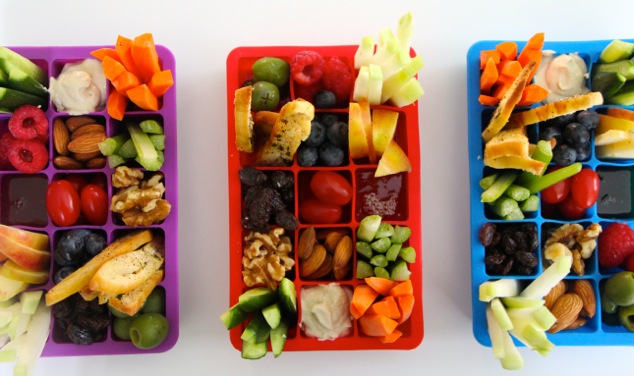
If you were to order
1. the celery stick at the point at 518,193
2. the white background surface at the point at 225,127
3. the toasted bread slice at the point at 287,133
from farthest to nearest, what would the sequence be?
the white background surface at the point at 225,127, the celery stick at the point at 518,193, the toasted bread slice at the point at 287,133

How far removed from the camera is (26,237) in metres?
1.17

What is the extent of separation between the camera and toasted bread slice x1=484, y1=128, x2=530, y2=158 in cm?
114

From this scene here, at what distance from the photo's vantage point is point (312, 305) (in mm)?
1221

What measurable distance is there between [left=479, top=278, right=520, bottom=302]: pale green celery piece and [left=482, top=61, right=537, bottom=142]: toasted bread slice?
1.12 ft

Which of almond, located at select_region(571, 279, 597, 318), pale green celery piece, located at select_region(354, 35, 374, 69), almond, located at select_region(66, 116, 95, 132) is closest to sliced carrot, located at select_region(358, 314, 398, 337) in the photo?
almond, located at select_region(571, 279, 597, 318)

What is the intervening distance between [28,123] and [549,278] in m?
1.20

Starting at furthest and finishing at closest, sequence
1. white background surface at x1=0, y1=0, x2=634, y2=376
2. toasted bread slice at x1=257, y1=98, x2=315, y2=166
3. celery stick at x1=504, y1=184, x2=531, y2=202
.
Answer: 1. white background surface at x1=0, y1=0, x2=634, y2=376
2. celery stick at x1=504, y1=184, x2=531, y2=202
3. toasted bread slice at x1=257, y1=98, x2=315, y2=166

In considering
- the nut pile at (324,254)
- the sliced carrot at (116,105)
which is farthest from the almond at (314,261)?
the sliced carrot at (116,105)

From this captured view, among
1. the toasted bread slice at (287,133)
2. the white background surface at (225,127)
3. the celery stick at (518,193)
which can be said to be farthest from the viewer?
the white background surface at (225,127)

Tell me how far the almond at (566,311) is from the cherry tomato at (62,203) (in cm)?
113

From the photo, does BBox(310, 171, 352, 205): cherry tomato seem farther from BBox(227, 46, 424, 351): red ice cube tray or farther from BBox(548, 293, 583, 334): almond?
BBox(548, 293, 583, 334): almond

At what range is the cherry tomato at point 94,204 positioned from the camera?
1.22m

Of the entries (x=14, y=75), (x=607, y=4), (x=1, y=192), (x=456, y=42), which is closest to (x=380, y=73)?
(x=456, y=42)

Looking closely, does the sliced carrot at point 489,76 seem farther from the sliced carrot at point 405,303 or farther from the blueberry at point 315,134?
the sliced carrot at point 405,303
